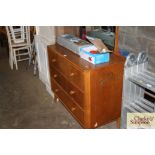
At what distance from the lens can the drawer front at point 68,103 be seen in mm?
2192

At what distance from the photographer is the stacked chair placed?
1894 mm

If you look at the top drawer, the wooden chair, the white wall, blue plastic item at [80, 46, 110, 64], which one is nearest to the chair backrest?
the wooden chair

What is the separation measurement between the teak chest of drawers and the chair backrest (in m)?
1.69

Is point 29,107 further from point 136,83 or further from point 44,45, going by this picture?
point 136,83

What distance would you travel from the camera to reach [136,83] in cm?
187

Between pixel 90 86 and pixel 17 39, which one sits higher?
pixel 17 39

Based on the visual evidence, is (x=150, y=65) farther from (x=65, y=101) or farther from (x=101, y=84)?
(x=65, y=101)

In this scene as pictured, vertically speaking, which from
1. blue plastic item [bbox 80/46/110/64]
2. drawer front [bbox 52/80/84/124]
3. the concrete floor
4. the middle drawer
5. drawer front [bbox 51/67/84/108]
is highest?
blue plastic item [bbox 80/46/110/64]

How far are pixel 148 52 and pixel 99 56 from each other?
17.7 inches

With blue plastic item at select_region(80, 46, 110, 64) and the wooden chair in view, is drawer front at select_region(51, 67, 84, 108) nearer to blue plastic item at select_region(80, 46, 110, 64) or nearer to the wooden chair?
blue plastic item at select_region(80, 46, 110, 64)

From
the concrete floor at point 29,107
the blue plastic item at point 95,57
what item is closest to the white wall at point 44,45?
the concrete floor at point 29,107

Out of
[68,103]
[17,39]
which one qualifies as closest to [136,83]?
[68,103]

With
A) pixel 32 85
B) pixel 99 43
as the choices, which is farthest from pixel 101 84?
pixel 32 85

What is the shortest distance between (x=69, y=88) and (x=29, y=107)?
784 millimetres
